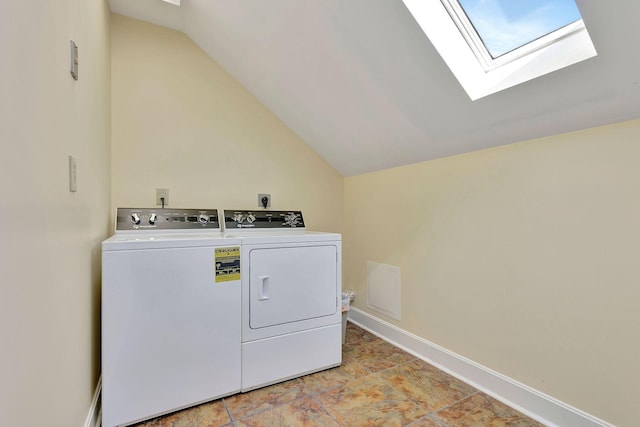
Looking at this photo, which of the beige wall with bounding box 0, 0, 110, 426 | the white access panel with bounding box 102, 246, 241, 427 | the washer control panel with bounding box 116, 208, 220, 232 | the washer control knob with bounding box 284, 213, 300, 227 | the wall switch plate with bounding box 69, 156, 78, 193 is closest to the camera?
the beige wall with bounding box 0, 0, 110, 426

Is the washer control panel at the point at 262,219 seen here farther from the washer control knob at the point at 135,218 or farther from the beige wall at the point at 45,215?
the beige wall at the point at 45,215

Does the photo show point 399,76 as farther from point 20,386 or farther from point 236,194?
point 20,386

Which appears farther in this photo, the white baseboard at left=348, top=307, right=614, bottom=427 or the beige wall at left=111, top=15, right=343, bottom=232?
the beige wall at left=111, top=15, right=343, bottom=232

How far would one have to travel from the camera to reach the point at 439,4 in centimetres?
146

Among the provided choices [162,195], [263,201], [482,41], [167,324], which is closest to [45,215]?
[167,324]

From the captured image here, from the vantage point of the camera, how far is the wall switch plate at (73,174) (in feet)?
3.51

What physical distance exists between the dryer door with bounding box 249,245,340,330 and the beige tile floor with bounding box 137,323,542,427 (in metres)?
0.39

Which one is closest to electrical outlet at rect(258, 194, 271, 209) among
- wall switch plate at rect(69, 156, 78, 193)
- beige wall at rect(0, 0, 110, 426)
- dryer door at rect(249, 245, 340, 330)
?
dryer door at rect(249, 245, 340, 330)

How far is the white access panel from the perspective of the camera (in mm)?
1473

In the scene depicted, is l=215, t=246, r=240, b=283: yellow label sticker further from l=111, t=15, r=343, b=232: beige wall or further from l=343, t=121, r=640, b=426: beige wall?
l=343, t=121, r=640, b=426: beige wall

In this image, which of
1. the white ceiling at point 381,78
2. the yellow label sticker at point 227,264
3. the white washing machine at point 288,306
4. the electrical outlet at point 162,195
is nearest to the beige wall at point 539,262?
the white ceiling at point 381,78

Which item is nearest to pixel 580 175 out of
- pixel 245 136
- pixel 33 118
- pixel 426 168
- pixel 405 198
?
pixel 426 168

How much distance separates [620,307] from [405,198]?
1314 millimetres

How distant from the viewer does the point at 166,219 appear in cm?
207
